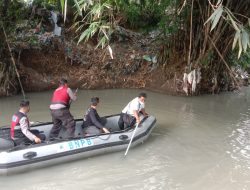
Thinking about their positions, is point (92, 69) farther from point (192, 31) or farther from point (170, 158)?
point (170, 158)

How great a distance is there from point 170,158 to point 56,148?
2233mm

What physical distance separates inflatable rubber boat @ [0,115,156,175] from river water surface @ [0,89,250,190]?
137 millimetres

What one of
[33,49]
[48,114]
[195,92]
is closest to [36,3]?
[33,49]

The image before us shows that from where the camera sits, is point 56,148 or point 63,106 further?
point 63,106

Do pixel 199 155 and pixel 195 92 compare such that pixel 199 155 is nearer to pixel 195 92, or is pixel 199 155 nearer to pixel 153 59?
pixel 195 92

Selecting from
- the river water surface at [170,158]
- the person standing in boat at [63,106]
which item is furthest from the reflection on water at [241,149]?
the person standing in boat at [63,106]

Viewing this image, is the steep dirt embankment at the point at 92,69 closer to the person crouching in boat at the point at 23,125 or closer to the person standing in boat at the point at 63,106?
the person standing in boat at the point at 63,106

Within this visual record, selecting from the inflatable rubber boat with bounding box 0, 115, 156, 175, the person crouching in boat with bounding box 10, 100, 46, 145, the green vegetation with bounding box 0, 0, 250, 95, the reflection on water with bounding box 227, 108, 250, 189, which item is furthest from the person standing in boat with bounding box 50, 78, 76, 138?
the green vegetation with bounding box 0, 0, 250, 95

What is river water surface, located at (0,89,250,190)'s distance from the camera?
21.6 ft

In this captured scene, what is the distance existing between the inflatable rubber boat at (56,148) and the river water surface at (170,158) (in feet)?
0.45

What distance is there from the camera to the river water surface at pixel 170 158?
658 centimetres

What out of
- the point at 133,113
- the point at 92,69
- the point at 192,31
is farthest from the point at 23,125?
the point at 92,69

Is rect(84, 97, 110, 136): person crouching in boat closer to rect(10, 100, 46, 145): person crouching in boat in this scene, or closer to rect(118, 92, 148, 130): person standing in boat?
rect(118, 92, 148, 130): person standing in boat

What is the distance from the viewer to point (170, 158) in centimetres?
773
